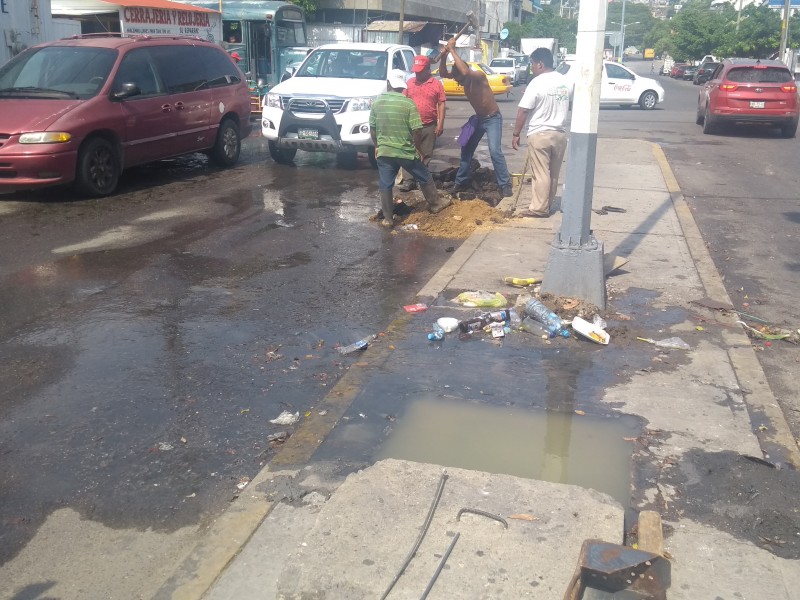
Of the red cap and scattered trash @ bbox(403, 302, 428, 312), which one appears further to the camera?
the red cap

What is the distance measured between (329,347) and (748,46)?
5787 cm

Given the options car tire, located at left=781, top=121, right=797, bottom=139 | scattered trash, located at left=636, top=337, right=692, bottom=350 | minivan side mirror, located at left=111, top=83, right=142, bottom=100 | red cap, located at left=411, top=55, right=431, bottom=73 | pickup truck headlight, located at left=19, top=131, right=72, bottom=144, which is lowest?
scattered trash, located at left=636, top=337, right=692, bottom=350

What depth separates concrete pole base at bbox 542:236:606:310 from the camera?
6828 mm

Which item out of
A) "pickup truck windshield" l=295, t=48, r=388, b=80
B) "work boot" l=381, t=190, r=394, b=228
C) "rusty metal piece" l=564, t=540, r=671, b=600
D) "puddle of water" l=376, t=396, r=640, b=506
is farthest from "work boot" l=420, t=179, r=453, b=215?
"rusty metal piece" l=564, t=540, r=671, b=600

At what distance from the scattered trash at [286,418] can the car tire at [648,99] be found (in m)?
→ 26.8

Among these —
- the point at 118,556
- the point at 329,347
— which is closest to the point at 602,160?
the point at 329,347

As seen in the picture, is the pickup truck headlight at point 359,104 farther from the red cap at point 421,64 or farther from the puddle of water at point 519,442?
the puddle of water at point 519,442

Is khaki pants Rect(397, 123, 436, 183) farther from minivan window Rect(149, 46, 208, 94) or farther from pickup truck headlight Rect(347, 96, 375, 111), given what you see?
minivan window Rect(149, 46, 208, 94)

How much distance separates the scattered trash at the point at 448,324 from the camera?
20.8 ft

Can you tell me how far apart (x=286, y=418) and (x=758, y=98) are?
18.6 metres

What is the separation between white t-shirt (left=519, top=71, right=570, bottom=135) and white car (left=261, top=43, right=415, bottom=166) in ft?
13.5

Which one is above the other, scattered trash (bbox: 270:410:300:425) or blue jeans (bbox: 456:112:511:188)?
blue jeans (bbox: 456:112:511:188)

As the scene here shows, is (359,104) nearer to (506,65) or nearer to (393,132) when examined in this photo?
(393,132)

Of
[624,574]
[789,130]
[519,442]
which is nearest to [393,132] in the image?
[519,442]
